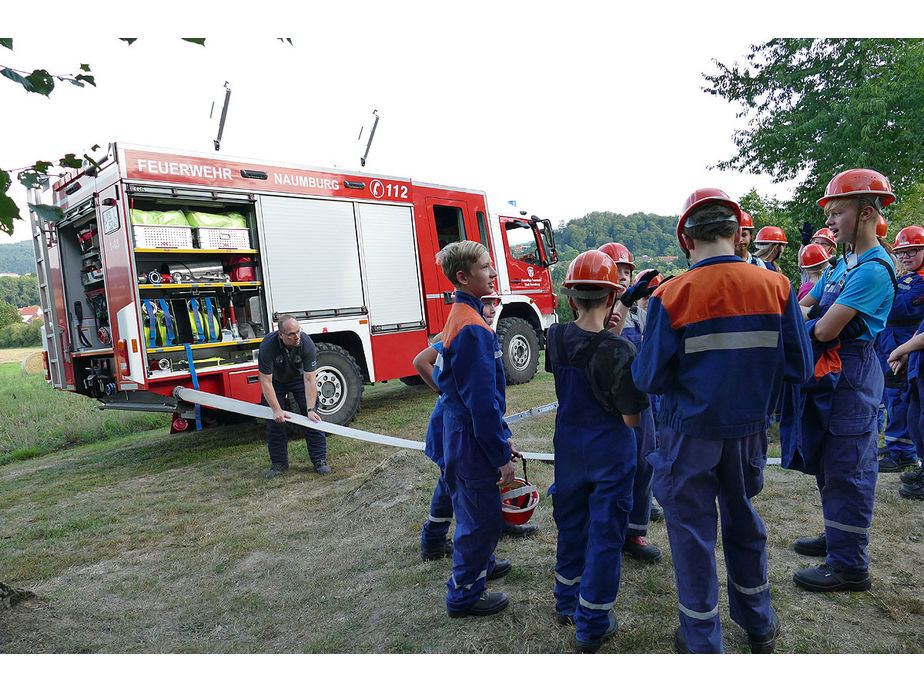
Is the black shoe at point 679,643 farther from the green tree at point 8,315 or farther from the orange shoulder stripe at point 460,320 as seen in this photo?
the green tree at point 8,315

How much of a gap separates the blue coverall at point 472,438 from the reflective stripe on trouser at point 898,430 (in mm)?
3904

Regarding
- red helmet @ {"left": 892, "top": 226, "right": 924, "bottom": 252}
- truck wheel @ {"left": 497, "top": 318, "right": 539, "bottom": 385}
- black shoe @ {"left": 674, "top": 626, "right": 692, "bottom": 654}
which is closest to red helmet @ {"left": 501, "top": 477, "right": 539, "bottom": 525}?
black shoe @ {"left": 674, "top": 626, "right": 692, "bottom": 654}

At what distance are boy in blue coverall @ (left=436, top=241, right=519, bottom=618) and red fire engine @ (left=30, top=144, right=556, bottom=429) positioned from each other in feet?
14.4

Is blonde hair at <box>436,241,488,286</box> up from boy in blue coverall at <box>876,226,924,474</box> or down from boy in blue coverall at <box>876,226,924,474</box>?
up

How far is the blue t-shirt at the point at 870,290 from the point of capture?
2.53 m

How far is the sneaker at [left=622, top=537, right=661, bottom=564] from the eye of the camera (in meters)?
3.16

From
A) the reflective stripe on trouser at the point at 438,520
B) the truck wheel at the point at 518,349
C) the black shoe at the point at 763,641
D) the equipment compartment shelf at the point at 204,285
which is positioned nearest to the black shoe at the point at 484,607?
the reflective stripe on trouser at the point at 438,520

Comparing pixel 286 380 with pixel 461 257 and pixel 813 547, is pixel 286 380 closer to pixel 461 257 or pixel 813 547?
pixel 461 257

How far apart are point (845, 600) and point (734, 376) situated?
5.09 feet

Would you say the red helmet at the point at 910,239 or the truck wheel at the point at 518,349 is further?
the truck wheel at the point at 518,349

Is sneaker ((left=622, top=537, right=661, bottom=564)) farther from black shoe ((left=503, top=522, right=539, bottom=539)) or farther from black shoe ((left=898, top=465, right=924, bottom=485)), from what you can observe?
black shoe ((left=898, top=465, right=924, bottom=485))

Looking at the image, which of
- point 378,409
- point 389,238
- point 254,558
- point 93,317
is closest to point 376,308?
point 389,238

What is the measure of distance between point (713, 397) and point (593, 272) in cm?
68

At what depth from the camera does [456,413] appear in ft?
8.62
